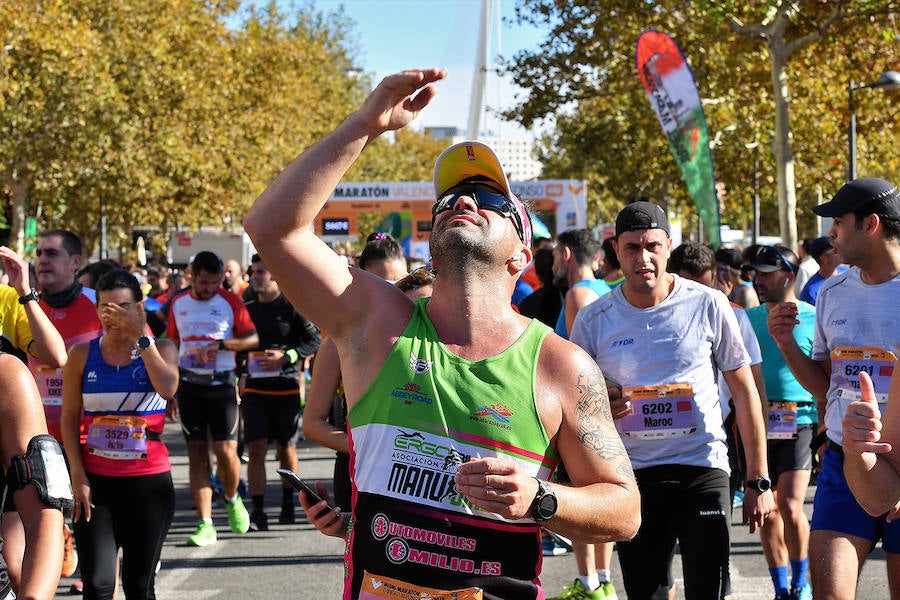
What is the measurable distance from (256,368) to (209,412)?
0.60 metres

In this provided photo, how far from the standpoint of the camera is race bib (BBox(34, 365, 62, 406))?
306 inches

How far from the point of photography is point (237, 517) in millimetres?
9391

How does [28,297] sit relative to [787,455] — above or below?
above

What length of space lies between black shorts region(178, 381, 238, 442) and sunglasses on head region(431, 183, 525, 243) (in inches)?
269

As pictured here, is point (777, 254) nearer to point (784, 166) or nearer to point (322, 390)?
point (322, 390)

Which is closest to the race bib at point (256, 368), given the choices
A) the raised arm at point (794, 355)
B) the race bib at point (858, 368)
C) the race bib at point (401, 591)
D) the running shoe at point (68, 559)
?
the running shoe at point (68, 559)

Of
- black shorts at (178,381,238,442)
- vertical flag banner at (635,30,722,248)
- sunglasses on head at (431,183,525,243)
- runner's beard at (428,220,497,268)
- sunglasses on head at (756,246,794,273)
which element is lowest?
black shorts at (178,381,238,442)

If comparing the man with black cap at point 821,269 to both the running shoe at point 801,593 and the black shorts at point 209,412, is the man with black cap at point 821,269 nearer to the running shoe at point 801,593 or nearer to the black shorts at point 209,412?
the running shoe at point 801,593

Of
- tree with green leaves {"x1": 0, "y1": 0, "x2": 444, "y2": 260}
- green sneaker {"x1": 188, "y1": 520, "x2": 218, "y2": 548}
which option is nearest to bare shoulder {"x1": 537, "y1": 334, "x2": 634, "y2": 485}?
green sneaker {"x1": 188, "y1": 520, "x2": 218, "y2": 548}

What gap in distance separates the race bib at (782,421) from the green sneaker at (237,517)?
164 inches

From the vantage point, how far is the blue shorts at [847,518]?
4.73m

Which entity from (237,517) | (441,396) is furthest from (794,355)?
(237,517)

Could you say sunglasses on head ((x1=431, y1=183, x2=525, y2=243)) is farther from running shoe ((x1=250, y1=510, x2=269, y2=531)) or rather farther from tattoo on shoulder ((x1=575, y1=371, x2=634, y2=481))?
running shoe ((x1=250, y1=510, x2=269, y2=531))

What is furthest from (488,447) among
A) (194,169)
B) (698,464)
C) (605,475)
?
(194,169)
